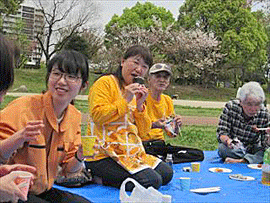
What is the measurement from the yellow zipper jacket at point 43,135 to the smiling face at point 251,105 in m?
2.36

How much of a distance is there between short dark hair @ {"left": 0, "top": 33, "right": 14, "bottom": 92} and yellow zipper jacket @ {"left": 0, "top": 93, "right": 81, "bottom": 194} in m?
0.50

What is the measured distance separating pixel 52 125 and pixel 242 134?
3.05 meters

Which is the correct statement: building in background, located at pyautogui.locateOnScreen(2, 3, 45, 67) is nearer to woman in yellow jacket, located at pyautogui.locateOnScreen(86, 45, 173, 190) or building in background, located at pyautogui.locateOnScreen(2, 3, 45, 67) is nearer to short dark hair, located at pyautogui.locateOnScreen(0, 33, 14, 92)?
woman in yellow jacket, located at pyautogui.locateOnScreen(86, 45, 173, 190)

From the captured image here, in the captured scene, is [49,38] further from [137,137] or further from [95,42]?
[137,137]

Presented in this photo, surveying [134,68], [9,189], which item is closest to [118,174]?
[134,68]

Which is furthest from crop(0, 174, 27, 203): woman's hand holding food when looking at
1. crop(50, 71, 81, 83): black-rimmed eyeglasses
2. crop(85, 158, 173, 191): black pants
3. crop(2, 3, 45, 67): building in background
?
crop(2, 3, 45, 67): building in background

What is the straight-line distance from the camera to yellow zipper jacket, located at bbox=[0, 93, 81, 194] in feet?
7.14

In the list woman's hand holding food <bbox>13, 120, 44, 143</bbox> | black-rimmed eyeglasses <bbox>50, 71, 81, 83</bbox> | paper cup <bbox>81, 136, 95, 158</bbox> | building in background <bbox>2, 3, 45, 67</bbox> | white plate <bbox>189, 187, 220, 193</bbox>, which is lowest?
white plate <bbox>189, 187, 220, 193</bbox>

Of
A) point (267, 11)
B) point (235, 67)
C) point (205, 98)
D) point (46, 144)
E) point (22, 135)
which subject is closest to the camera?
point (22, 135)

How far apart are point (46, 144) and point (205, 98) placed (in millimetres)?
20134

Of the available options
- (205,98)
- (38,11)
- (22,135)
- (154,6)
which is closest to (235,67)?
(205,98)

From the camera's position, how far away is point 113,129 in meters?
3.34

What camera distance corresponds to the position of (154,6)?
112 feet

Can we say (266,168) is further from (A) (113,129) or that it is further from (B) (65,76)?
(B) (65,76)
